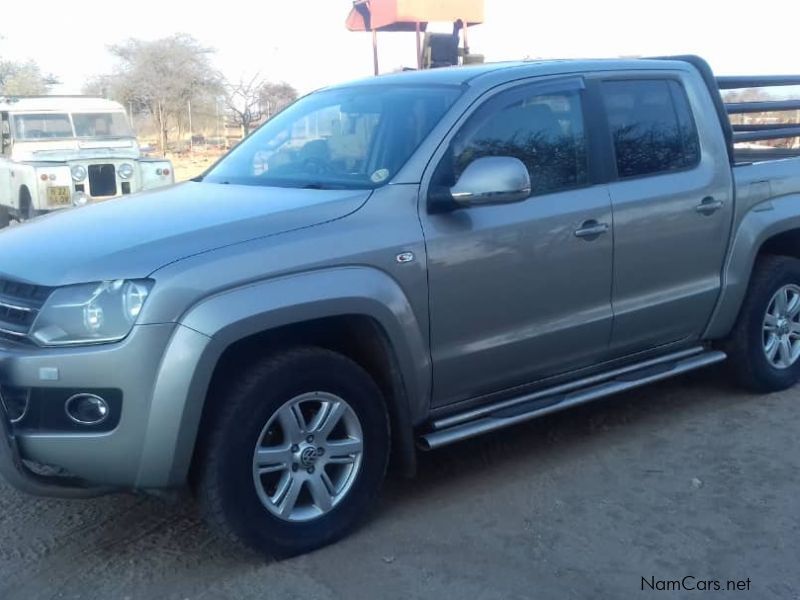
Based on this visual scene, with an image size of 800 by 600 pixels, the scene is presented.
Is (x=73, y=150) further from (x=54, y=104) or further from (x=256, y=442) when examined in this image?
(x=256, y=442)

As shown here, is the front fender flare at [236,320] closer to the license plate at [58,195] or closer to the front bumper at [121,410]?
the front bumper at [121,410]

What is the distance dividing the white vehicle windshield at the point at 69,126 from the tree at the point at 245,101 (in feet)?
48.4

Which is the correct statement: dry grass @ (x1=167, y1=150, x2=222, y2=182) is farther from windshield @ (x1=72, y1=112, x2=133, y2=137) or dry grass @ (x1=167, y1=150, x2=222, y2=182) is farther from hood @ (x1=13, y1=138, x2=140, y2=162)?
hood @ (x1=13, y1=138, x2=140, y2=162)

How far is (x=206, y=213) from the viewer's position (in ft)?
12.5

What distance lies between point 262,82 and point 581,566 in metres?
30.5

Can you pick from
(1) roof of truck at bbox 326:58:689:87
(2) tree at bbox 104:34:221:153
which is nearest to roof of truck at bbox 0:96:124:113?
(1) roof of truck at bbox 326:58:689:87

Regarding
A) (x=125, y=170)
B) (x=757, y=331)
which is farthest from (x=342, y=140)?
(x=125, y=170)

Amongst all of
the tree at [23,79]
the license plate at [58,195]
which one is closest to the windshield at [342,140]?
the license plate at [58,195]

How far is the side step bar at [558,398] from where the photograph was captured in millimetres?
4059

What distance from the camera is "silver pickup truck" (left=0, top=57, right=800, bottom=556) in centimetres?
331

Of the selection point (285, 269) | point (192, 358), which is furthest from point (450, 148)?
point (192, 358)

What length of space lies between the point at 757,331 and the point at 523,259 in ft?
6.30

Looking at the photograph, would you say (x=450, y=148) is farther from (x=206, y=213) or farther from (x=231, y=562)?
(x=231, y=562)

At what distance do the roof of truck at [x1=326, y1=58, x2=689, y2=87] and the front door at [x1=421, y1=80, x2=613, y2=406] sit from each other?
0.31 ft
